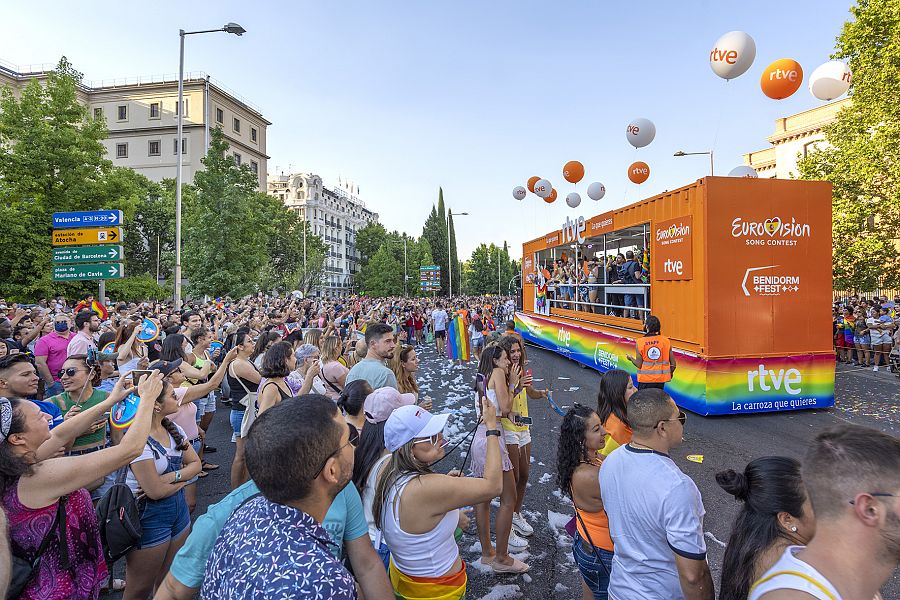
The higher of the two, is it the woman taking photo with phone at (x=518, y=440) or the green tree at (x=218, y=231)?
the green tree at (x=218, y=231)

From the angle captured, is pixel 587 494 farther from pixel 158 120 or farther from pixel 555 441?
pixel 158 120

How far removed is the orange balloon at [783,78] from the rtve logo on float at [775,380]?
6056mm

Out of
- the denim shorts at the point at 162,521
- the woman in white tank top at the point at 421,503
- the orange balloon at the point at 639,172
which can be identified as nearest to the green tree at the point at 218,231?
the orange balloon at the point at 639,172

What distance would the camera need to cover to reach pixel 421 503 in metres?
2.12

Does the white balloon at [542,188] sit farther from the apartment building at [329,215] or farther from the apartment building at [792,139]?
the apartment building at [329,215]


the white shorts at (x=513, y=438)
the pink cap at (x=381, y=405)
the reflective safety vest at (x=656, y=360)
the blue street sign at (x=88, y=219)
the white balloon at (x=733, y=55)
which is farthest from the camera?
the blue street sign at (x=88, y=219)

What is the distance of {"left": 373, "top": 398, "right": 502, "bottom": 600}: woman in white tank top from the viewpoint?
2.13 m

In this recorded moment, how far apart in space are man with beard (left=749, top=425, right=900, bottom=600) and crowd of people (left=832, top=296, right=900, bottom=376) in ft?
48.6

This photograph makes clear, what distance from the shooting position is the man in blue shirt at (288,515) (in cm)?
128

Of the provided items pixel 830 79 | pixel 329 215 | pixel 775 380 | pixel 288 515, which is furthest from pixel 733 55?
pixel 329 215

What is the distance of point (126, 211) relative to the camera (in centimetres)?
2136

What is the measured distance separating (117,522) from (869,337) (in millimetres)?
18440

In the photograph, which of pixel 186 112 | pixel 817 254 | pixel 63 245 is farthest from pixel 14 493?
Answer: pixel 186 112

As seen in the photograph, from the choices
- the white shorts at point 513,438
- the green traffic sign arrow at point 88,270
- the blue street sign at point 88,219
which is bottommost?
the white shorts at point 513,438
